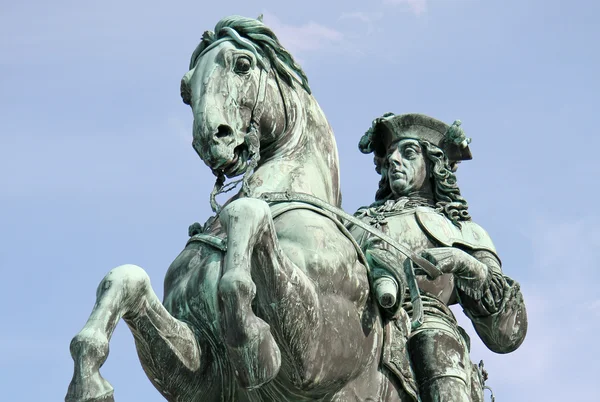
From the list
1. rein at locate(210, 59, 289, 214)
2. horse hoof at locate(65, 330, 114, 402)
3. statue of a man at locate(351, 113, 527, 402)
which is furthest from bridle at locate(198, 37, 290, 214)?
horse hoof at locate(65, 330, 114, 402)

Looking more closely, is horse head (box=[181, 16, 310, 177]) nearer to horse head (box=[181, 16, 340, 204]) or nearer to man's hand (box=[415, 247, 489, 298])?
horse head (box=[181, 16, 340, 204])

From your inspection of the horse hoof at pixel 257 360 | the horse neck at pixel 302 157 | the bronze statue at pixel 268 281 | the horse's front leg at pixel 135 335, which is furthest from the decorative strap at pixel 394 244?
the horse hoof at pixel 257 360

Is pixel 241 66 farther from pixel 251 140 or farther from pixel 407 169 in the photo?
pixel 407 169

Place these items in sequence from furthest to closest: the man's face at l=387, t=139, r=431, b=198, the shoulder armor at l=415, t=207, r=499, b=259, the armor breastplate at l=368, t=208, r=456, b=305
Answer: the man's face at l=387, t=139, r=431, b=198 < the shoulder armor at l=415, t=207, r=499, b=259 < the armor breastplate at l=368, t=208, r=456, b=305

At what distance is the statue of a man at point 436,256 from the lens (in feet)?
32.4

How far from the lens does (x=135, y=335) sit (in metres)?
8.84

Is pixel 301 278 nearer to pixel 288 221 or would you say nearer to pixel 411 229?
pixel 288 221

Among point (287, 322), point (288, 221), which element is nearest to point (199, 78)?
point (288, 221)

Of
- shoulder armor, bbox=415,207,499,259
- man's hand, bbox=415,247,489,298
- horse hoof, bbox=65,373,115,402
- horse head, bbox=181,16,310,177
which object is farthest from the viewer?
shoulder armor, bbox=415,207,499,259

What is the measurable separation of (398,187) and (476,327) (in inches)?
43.4

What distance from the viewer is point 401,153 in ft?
36.9

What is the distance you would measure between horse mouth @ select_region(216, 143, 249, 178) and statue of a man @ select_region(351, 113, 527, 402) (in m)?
0.91

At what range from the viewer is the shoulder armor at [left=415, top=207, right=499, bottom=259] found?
35.3 feet

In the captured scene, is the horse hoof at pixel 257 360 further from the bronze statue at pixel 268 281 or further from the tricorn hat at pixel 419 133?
the tricorn hat at pixel 419 133
